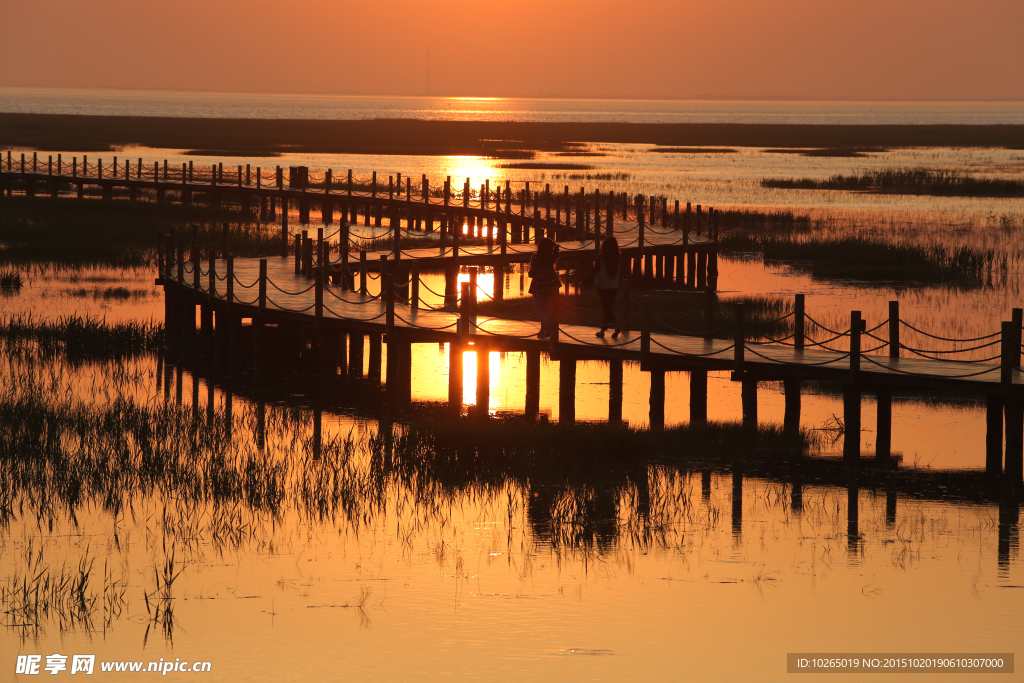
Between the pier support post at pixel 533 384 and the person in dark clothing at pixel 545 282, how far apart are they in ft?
2.23

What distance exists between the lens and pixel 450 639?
1046 cm

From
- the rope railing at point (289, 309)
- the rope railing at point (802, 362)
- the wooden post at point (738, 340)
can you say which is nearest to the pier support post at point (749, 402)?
the rope railing at point (802, 362)

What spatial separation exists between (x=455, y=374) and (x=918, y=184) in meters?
50.4

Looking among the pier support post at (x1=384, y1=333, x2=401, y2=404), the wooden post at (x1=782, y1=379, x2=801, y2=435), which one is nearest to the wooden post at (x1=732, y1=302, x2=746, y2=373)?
the wooden post at (x1=782, y1=379, x2=801, y2=435)

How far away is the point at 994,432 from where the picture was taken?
16391mm

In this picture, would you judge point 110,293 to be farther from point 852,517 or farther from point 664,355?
point 852,517

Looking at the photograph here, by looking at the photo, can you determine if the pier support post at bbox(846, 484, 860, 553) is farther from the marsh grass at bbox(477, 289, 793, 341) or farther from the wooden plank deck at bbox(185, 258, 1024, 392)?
the marsh grass at bbox(477, 289, 793, 341)

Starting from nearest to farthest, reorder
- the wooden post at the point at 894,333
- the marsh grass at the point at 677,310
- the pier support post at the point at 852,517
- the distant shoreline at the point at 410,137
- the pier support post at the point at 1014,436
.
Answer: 1. the pier support post at the point at 852,517
2. the pier support post at the point at 1014,436
3. the wooden post at the point at 894,333
4. the marsh grass at the point at 677,310
5. the distant shoreline at the point at 410,137

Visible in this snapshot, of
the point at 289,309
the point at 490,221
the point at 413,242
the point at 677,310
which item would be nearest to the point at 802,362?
the point at 289,309

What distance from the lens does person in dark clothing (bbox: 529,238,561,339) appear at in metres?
18.4

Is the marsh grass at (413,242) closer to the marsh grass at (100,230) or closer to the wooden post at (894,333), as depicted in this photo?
the marsh grass at (100,230)

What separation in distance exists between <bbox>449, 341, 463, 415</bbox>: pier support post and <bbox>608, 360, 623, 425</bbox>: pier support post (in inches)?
87.1

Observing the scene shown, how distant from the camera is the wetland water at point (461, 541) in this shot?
10.4 m

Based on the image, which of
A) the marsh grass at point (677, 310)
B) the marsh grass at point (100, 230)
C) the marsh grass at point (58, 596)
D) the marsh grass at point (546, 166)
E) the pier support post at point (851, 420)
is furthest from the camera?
the marsh grass at point (546, 166)
